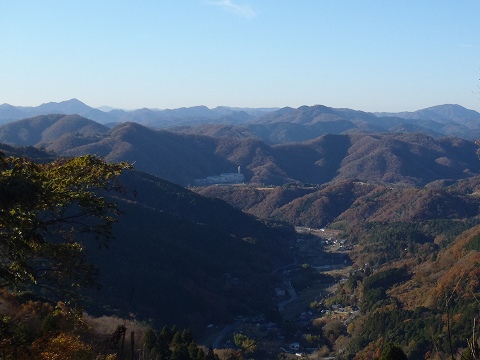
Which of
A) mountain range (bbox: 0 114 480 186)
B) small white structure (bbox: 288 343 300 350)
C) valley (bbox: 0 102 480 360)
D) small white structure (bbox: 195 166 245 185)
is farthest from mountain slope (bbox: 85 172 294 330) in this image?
small white structure (bbox: 195 166 245 185)

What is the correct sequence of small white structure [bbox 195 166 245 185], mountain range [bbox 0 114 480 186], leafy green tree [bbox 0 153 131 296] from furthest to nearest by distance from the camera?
mountain range [bbox 0 114 480 186]
small white structure [bbox 195 166 245 185]
leafy green tree [bbox 0 153 131 296]

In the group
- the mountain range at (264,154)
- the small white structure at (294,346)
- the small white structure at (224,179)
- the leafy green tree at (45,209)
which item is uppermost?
the leafy green tree at (45,209)

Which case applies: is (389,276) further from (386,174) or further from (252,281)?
(386,174)

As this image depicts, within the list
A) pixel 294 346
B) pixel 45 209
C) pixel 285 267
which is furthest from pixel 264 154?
pixel 45 209

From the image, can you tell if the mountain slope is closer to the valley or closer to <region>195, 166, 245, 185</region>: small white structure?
the valley

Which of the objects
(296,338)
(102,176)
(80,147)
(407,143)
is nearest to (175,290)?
(296,338)

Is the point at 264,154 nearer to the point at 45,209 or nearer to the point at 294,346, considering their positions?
the point at 294,346

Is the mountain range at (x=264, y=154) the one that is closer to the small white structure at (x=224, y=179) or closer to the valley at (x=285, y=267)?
the small white structure at (x=224, y=179)

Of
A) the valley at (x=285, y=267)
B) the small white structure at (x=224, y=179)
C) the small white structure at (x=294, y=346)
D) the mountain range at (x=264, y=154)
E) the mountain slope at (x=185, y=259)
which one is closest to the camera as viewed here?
the valley at (x=285, y=267)

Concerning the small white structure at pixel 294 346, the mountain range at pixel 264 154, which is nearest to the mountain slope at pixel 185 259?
the small white structure at pixel 294 346
